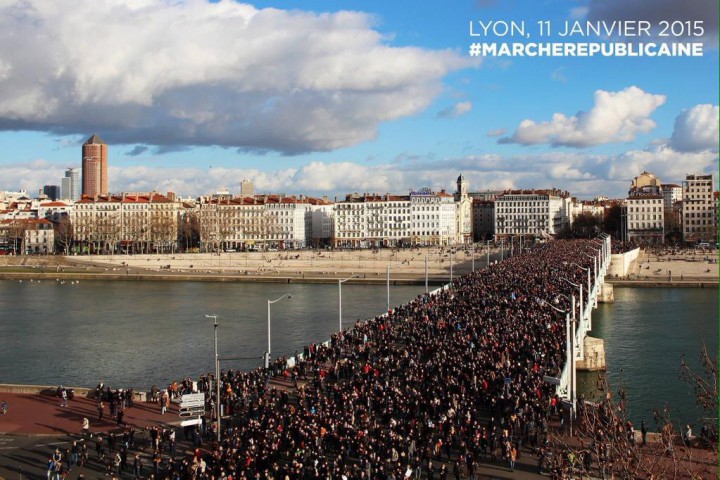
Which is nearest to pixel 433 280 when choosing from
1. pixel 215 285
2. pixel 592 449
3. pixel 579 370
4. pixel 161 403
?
Result: pixel 215 285

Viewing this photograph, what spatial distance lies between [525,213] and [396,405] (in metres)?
121

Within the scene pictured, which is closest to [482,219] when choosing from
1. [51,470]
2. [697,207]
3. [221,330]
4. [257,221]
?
[697,207]

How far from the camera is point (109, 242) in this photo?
113625 millimetres

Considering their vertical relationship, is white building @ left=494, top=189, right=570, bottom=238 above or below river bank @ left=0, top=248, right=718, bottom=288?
above

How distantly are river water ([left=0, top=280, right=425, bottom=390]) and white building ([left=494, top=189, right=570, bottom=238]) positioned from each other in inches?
2702

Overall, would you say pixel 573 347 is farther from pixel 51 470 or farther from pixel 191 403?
pixel 51 470

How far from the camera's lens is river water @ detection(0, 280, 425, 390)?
32.7 m

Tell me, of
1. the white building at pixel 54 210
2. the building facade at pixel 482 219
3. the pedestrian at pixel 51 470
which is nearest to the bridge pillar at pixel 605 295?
the pedestrian at pixel 51 470

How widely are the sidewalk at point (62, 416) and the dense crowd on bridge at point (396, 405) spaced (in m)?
1.37

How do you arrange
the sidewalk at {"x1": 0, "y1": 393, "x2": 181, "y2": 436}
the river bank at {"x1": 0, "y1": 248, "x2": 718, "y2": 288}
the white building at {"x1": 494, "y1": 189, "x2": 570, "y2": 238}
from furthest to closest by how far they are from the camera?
the white building at {"x1": 494, "y1": 189, "x2": 570, "y2": 238}
the river bank at {"x1": 0, "y1": 248, "x2": 718, "y2": 288}
the sidewalk at {"x1": 0, "y1": 393, "x2": 181, "y2": 436}

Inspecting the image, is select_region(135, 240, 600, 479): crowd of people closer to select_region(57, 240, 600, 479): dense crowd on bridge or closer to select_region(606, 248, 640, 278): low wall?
select_region(57, 240, 600, 479): dense crowd on bridge

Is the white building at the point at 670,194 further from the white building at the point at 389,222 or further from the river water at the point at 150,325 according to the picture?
the river water at the point at 150,325

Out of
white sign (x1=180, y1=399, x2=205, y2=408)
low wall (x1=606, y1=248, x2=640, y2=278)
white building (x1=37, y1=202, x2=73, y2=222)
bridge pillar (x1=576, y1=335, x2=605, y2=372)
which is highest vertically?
white building (x1=37, y1=202, x2=73, y2=222)

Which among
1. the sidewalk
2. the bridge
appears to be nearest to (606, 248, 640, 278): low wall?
the bridge
